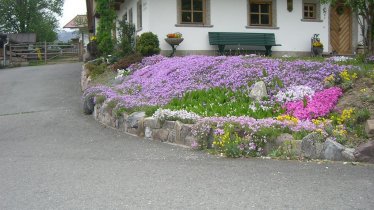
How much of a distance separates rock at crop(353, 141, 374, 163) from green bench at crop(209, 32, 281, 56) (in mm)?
12336

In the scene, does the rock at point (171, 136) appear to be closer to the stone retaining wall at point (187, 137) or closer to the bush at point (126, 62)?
the stone retaining wall at point (187, 137)

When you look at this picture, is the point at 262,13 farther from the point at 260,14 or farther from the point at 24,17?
the point at 24,17

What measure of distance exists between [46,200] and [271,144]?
386 cm

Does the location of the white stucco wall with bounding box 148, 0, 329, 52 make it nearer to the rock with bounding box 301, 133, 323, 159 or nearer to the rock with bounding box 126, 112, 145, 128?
the rock with bounding box 126, 112, 145, 128

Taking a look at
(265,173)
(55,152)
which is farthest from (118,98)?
(265,173)

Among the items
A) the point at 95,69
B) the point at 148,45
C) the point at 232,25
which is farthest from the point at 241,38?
the point at 95,69

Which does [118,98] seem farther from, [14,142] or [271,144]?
[271,144]

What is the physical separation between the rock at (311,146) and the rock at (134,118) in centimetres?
403

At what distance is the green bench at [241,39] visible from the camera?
1939 centimetres

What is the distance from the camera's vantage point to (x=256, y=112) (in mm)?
9672

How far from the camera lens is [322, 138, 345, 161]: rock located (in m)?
7.46

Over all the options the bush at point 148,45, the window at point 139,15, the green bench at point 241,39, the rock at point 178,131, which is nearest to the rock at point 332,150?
the rock at point 178,131

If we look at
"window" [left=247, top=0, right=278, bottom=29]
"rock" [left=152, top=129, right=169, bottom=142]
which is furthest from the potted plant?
"rock" [left=152, top=129, right=169, bottom=142]

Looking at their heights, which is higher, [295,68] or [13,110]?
[295,68]
